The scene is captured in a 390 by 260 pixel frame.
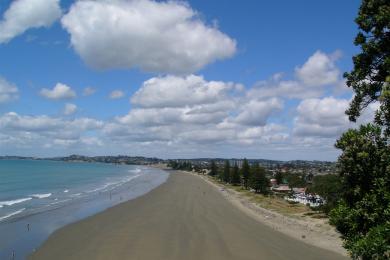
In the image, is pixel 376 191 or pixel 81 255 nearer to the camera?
pixel 376 191

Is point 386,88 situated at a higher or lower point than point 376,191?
higher

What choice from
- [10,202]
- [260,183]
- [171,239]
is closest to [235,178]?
Result: [260,183]

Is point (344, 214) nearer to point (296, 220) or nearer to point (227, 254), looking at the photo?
point (227, 254)

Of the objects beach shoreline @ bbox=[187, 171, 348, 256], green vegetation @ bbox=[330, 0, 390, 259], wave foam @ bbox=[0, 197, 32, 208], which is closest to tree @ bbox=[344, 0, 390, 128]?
green vegetation @ bbox=[330, 0, 390, 259]

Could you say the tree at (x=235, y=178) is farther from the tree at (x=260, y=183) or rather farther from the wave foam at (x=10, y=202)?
the wave foam at (x=10, y=202)

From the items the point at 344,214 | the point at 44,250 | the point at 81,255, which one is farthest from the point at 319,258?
the point at 344,214
